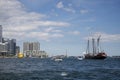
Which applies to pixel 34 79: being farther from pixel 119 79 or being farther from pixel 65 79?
pixel 119 79

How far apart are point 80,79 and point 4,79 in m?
16.5

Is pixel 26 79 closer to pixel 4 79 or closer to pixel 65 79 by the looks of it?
pixel 4 79

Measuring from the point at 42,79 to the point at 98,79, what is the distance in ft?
40.3

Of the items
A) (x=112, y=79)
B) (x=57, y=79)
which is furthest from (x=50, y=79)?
(x=112, y=79)

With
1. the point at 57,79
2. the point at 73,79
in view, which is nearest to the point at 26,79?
the point at 57,79

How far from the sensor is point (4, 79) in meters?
56.0

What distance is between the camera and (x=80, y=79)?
194ft

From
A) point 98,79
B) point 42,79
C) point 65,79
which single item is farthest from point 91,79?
point 42,79

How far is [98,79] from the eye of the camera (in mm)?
58594

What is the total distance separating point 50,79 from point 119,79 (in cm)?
1522

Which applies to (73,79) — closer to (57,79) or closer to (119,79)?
(57,79)

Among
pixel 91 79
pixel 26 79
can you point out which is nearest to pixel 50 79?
pixel 26 79

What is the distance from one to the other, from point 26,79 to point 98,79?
51.5 ft

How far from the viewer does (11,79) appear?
55812mm
